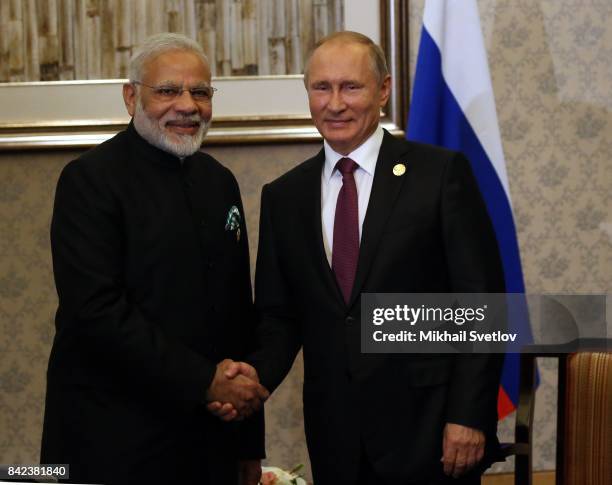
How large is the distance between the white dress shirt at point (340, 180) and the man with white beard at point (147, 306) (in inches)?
11.0

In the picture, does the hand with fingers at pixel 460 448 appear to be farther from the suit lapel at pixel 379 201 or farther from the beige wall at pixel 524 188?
the beige wall at pixel 524 188

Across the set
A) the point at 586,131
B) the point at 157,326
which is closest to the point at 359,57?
the point at 157,326

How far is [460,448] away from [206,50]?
Answer: 2037mm

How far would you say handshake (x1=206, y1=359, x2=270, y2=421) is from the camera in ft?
7.14

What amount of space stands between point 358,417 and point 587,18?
2250 mm

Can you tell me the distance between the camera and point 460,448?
2115 mm

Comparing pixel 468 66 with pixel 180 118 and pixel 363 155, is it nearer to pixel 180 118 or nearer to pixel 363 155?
pixel 363 155

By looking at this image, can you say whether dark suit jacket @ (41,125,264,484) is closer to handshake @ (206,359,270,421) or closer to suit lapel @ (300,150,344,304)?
handshake @ (206,359,270,421)

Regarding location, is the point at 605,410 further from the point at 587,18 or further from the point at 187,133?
the point at 587,18

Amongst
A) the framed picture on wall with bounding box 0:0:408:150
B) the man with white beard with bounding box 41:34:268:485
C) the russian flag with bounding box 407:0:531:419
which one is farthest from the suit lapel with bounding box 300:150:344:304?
the framed picture on wall with bounding box 0:0:408:150

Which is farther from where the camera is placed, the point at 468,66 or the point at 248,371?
the point at 468,66

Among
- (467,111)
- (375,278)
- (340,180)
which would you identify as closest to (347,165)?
(340,180)

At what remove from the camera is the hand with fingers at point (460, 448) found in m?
2.12

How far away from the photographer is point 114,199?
2.21 meters
